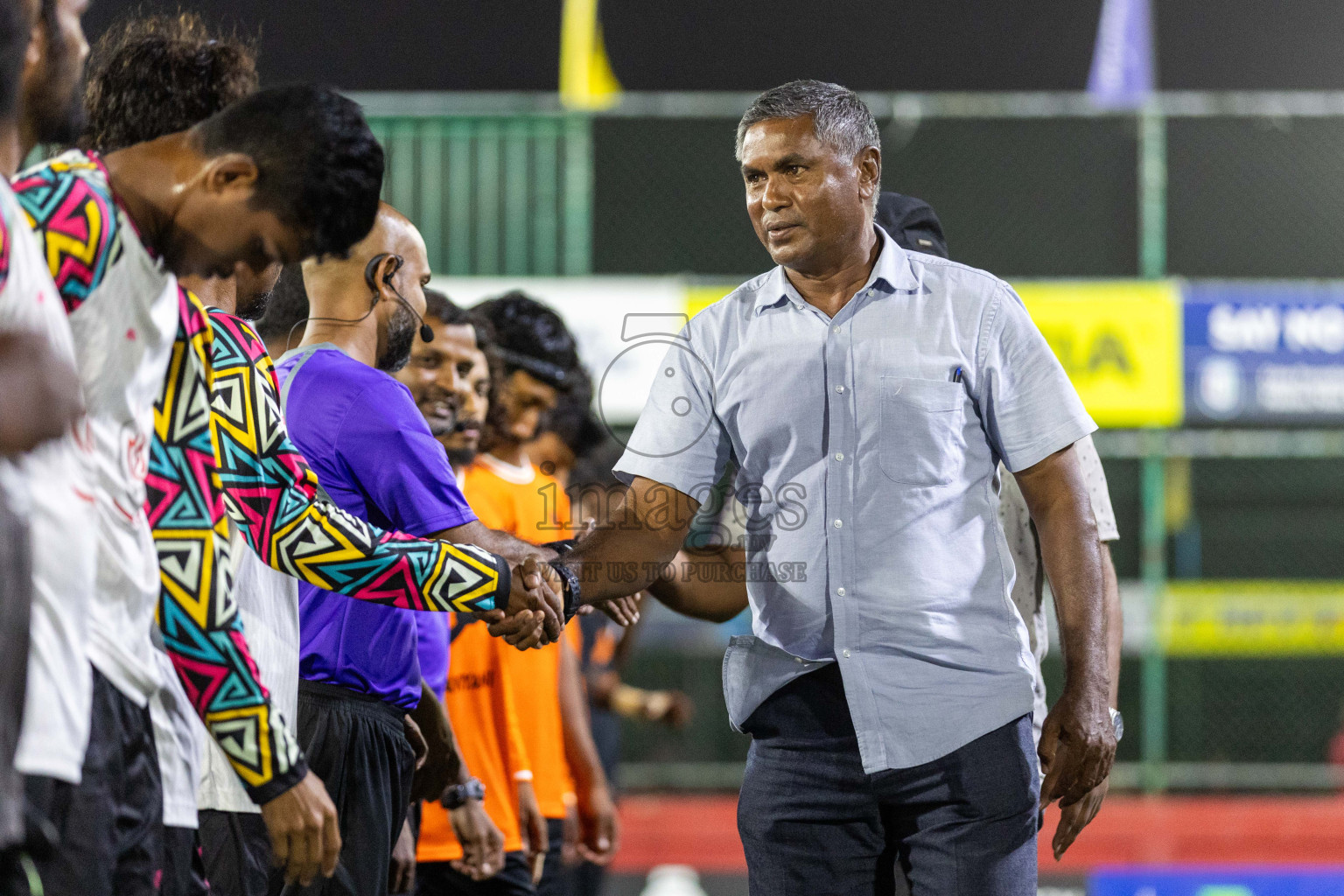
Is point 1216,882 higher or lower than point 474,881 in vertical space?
lower

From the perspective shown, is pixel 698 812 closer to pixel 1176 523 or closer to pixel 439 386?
pixel 1176 523

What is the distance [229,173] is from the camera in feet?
5.78

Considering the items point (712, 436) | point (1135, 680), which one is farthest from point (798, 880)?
point (1135, 680)

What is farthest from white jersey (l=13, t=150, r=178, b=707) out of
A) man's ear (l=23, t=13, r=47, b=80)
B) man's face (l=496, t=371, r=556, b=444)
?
man's face (l=496, t=371, r=556, b=444)

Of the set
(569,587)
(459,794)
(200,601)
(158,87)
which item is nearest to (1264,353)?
(459,794)

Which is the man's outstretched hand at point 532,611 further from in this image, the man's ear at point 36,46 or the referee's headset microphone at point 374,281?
the man's ear at point 36,46

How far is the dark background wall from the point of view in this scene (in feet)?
41.4

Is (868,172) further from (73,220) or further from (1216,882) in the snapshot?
(1216,882)

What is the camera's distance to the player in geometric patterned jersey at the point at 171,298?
1.63 m

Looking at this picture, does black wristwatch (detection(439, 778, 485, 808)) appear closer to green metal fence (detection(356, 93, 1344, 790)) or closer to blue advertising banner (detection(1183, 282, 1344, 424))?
green metal fence (detection(356, 93, 1344, 790))

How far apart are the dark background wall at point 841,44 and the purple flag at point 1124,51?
105 inches

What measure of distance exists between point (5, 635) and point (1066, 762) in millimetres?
1737

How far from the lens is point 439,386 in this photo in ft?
12.3

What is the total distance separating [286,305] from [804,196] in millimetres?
1245
